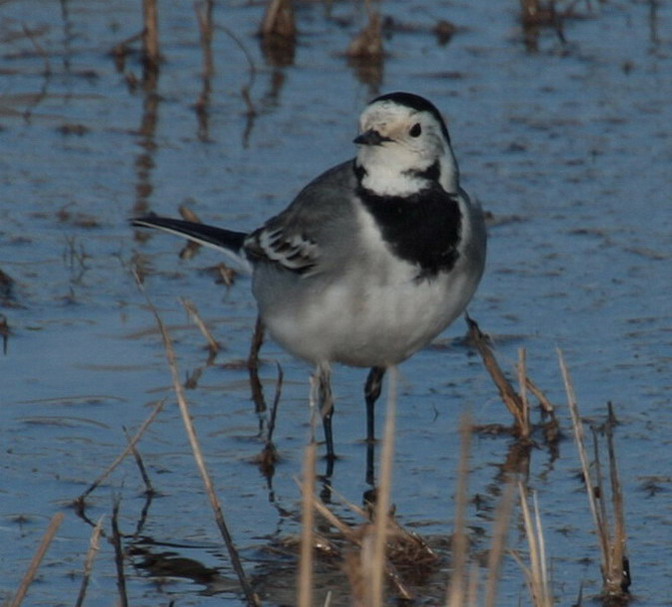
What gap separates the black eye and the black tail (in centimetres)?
118

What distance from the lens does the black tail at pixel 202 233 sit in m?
7.65

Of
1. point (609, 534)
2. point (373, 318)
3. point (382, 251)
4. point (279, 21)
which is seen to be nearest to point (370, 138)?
point (382, 251)

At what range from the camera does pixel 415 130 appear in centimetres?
→ 664

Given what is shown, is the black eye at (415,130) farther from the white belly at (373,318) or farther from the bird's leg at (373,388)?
the bird's leg at (373,388)

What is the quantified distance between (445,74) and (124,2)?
91.1 inches

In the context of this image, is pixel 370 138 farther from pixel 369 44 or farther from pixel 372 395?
pixel 369 44

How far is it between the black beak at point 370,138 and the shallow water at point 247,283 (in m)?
1.17

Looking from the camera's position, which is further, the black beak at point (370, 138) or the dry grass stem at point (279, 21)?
the dry grass stem at point (279, 21)

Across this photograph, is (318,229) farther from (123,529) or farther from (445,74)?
(445,74)

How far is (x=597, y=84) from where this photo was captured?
11094mm

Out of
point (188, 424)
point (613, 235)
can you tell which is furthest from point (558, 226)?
point (188, 424)

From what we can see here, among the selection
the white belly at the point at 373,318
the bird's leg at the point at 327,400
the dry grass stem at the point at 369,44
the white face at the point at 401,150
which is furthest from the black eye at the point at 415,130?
the dry grass stem at the point at 369,44

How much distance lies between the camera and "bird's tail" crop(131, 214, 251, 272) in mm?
7617

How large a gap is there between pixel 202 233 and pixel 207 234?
23mm
